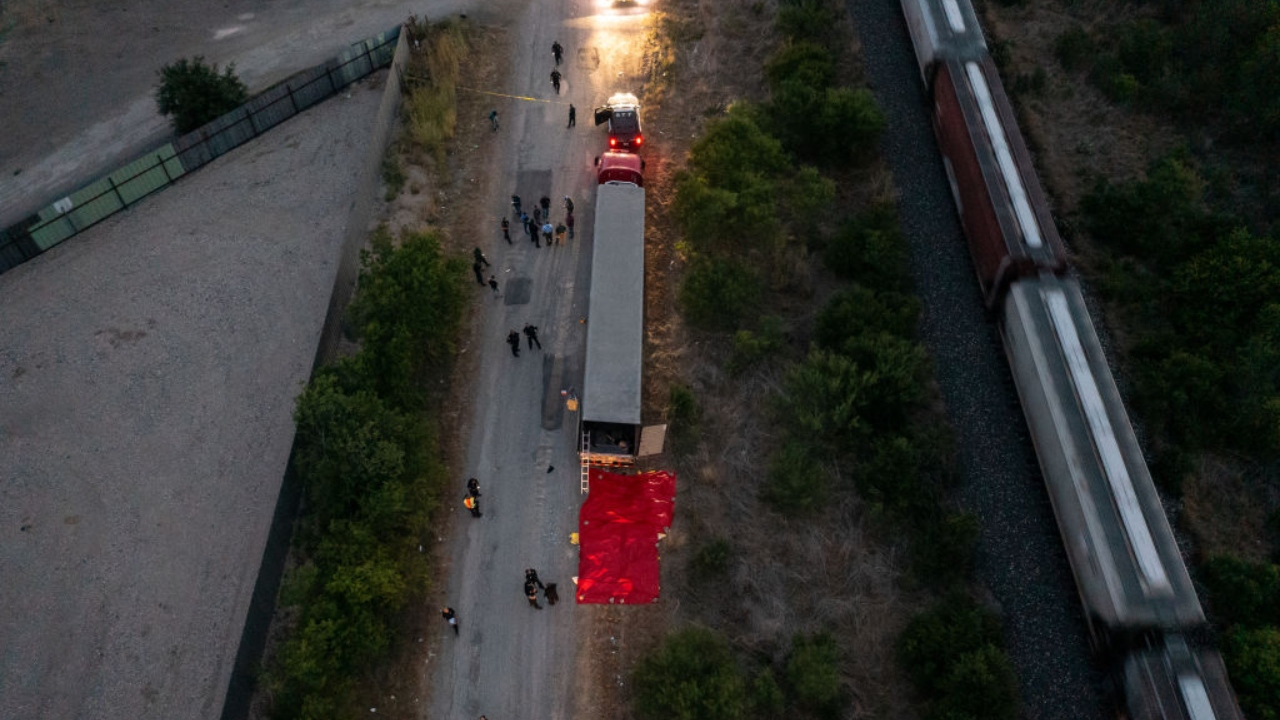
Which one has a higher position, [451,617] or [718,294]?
[718,294]

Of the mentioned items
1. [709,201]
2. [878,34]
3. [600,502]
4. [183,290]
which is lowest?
[600,502]

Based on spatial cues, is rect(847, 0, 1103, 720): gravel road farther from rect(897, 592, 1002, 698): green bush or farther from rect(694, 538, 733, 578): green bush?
rect(694, 538, 733, 578): green bush

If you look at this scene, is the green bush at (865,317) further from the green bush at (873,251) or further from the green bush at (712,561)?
the green bush at (712,561)

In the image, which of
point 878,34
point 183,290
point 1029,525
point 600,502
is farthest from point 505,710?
point 878,34

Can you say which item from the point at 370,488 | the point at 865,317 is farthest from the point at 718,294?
the point at 370,488

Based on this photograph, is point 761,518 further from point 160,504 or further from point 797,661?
point 160,504

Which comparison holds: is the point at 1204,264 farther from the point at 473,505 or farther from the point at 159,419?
the point at 159,419
